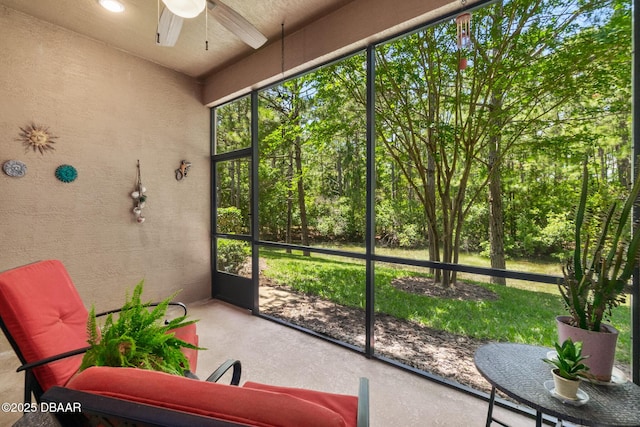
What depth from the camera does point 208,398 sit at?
0.61 metres

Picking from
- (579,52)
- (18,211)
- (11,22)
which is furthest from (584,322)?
(11,22)

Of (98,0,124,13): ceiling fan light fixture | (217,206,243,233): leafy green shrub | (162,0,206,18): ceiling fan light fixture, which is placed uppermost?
(98,0,124,13): ceiling fan light fixture

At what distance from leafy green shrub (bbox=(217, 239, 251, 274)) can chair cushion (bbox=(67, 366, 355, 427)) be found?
3.21 m

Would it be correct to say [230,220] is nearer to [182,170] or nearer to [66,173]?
[182,170]

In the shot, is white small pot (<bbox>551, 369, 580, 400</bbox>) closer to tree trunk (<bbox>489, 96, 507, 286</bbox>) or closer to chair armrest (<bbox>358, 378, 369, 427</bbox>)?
chair armrest (<bbox>358, 378, 369, 427</bbox>)

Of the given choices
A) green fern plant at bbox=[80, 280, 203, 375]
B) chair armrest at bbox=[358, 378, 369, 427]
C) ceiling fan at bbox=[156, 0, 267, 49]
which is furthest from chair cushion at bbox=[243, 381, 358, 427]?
ceiling fan at bbox=[156, 0, 267, 49]

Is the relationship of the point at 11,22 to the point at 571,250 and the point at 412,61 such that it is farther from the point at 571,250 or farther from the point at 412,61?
the point at 571,250

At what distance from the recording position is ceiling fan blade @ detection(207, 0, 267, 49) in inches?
67.7

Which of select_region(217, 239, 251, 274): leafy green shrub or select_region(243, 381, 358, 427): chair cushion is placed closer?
select_region(243, 381, 358, 427): chair cushion

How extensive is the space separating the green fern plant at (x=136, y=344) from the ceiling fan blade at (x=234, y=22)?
1.71 metres

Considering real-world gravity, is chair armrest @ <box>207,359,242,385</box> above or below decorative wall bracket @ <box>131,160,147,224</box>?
below

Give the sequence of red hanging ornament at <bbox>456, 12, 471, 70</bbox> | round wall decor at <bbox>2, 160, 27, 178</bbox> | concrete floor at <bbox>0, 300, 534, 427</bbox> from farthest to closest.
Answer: round wall decor at <bbox>2, 160, 27, 178</bbox> < concrete floor at <bbox>0, 300, 534, 427</bbox> < red hanging ornament at <bbox>456, 12, 471, 70</bbox>

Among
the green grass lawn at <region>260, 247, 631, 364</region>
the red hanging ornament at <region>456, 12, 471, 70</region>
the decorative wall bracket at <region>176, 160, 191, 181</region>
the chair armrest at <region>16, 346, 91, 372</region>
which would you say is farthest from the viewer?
the decorative wall bracket at <region>176, 160, 191, 181</region>

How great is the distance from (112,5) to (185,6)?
1.76 m
